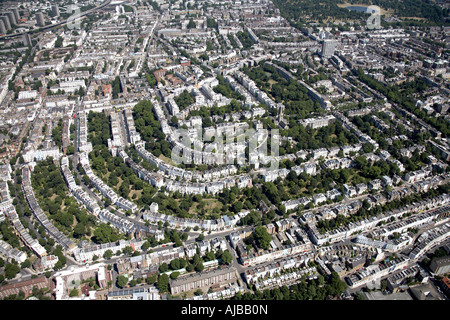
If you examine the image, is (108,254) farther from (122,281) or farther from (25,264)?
(25,264)

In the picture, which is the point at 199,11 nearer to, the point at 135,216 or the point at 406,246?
the point at 135,216

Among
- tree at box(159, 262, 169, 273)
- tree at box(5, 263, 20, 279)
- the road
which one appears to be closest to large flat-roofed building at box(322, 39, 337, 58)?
tree at box(159, 262, 169, 273)

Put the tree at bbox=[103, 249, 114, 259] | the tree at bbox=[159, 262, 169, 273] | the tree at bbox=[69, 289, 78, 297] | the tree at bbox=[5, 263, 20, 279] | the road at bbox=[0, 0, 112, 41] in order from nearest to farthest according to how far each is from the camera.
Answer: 1. the tree at bbox=[69, 289, 78, 297]
2. the tree at bbox=[5, 263, 20, 279]
3. the tree at bbox=[159, 262, 169, 273]
4. the tree at bbox=[103, 249, 114, 259]
5. the road at bbox=[0, 0, 112, 41]

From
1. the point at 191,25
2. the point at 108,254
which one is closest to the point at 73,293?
the point at 108,254

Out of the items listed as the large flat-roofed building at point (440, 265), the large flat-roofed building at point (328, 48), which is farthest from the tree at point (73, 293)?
the large flat-roofed building at point (328, 48)

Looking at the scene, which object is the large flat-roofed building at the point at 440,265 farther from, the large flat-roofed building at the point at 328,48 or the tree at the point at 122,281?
the large flat-roofed building at the point at 328,48

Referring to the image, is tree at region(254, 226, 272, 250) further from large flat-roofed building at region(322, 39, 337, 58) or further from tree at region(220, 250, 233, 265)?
large flat-roofed building at region(322, 39, 337, 58)

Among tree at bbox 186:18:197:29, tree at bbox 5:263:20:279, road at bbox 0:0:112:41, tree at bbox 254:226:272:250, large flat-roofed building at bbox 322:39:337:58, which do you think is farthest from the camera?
tree at bbox 186:18:197:29
